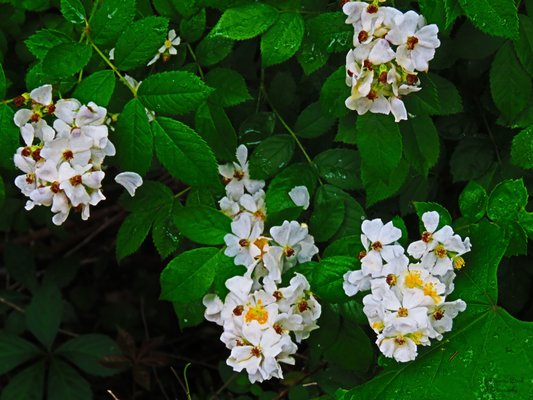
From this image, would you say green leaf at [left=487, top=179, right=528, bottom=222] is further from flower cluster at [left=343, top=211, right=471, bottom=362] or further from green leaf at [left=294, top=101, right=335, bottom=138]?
green leaf at [left=294, top=101, right=335, bottom=138]

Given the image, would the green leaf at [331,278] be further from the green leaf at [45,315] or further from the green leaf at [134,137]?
the green leaf at [45,315]

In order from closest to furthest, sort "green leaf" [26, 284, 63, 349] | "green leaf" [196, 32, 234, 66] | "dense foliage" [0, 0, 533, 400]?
"dense foliage" [0, 0, 533, 400]
"green leaf" [196, 32, 234, 66]
"green leaf" [26, 284, 63, 349]

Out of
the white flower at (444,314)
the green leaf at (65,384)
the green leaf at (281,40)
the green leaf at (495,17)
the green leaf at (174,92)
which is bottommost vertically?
the green leaf at (65,384)

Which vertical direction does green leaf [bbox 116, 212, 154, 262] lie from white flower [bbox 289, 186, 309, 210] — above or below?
below

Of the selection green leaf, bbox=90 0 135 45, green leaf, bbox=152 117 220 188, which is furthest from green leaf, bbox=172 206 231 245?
green leaf, bbox=90 0 135 45

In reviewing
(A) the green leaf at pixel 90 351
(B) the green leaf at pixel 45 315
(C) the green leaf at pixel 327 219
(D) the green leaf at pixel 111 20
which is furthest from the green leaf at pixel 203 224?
(B) the green leaf at pixel 45 315

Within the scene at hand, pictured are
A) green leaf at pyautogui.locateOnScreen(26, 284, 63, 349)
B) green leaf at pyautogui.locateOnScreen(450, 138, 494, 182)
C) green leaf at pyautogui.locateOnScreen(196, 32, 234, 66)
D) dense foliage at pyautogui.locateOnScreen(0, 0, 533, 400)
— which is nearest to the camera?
dense foliage at pyautogui.locateOnScreen(0, 0, 533, 400)

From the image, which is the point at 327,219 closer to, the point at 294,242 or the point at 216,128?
the point at 294,242
